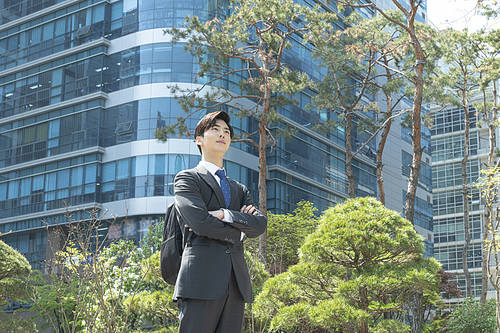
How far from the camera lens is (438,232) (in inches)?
1638

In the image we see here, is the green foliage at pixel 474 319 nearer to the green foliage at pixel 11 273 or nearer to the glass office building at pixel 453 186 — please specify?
the green foliage at pixel 11 273

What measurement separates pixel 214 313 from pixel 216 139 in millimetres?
905

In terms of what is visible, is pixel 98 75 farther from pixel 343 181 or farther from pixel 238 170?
pixel 343 181

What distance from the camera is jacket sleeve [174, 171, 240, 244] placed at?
3.15m

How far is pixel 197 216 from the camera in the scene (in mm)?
3156

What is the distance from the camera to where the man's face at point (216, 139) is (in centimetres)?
351

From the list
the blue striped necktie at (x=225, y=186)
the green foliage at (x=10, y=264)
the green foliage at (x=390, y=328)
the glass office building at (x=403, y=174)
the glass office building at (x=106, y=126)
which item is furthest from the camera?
the glass office building at (x=403, y=174)

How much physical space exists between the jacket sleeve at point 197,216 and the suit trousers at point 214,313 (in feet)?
0.75

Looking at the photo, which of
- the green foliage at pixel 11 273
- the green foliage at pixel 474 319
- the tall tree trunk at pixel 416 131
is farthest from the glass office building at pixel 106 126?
the tall tree trunk at pixel 416 131

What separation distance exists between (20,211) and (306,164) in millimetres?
11554

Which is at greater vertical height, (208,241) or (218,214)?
(218,214)

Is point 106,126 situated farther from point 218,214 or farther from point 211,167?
point 218,214

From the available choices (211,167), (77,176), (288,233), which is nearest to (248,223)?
(211,167)

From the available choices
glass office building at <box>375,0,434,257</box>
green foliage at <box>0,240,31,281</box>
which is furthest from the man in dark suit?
glass office building at <box>375,0,434,257</box>
